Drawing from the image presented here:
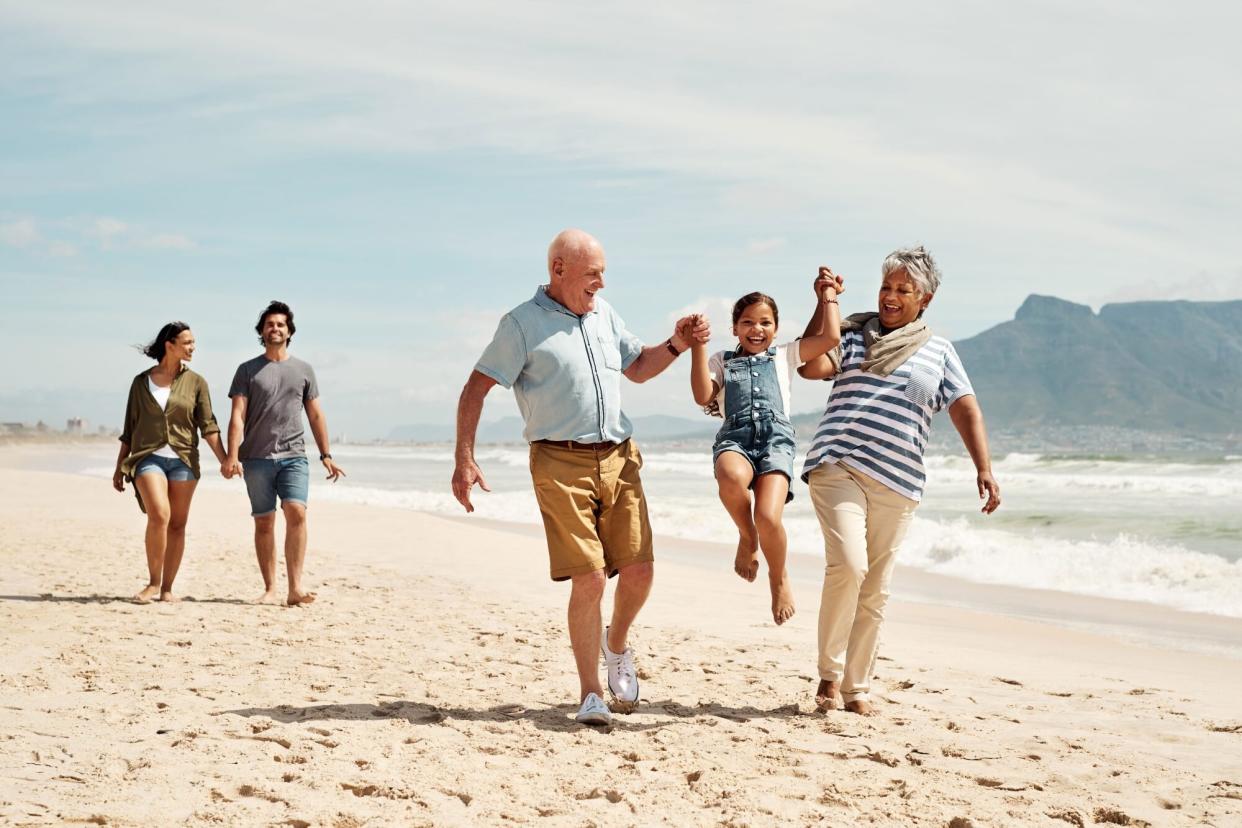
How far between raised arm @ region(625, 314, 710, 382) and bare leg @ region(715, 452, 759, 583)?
531 mm

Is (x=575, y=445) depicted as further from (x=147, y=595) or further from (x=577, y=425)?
Answer: (x=147, y=595)

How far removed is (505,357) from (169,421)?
14.0ft

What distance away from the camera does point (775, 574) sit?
5.10m

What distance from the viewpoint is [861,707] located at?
5.08 m

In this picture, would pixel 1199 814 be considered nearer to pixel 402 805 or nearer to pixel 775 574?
pixel 775 574

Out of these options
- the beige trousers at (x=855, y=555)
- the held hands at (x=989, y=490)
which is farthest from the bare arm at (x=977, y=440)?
the beige trousers at (x=855, y=555)

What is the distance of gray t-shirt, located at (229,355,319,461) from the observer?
7.78 m

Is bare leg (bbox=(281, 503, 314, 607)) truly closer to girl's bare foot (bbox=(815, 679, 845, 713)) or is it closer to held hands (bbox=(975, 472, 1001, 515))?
girl's bare foot (bbox=(815, 679, 845, 713))

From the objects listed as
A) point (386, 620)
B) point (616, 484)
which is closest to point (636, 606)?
point (616, 484)

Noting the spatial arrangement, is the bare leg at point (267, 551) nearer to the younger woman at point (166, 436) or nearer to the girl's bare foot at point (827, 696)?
the younger woman at point (166, 436)

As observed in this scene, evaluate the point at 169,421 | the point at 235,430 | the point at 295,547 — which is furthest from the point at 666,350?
the point at 169,421

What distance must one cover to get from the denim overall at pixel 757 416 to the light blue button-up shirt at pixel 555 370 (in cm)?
62

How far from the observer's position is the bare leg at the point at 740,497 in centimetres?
495

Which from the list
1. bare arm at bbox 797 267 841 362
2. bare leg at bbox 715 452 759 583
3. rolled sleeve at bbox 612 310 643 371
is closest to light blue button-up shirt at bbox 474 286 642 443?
rolled sleeve at bbox 612 310 643 371
